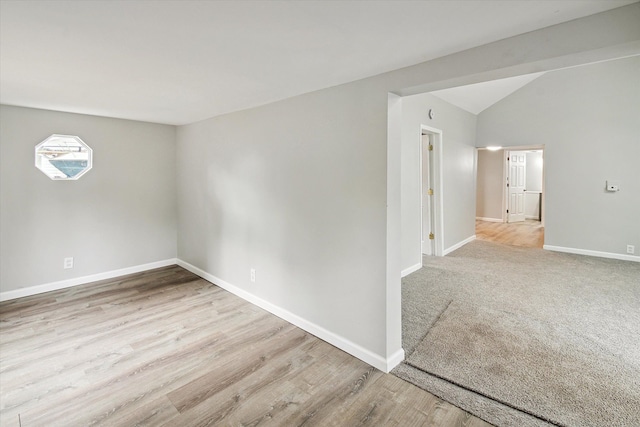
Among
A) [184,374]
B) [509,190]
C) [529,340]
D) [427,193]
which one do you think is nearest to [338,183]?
[184,374]

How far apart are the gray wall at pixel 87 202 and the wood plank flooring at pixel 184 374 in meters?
0.67

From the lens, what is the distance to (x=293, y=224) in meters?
2.89

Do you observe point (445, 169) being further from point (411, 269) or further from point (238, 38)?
point (238, 38)

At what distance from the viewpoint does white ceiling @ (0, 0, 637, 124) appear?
1343mm

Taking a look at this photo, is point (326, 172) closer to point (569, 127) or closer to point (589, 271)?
point (589, 271)

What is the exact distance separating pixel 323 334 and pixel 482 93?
16.7 ft

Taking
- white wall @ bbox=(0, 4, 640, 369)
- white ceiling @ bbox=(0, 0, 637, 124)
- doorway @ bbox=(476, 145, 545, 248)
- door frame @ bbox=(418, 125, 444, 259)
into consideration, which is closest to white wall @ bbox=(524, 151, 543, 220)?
doorway @ bbox=(476, 145, 545, 248)

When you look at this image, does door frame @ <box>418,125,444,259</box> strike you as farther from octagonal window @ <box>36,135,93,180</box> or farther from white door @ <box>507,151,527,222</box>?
octagonal window @ <box>36,135,93,180</box>

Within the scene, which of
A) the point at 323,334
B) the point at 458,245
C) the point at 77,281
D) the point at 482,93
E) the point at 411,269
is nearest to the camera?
the point at 323,334

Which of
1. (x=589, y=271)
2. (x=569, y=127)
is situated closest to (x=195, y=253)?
(x=589, y=271)

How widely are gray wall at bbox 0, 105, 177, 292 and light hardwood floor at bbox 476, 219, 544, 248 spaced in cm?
637

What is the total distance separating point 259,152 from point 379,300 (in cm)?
194

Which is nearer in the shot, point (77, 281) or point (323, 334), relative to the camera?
point (323, 334)

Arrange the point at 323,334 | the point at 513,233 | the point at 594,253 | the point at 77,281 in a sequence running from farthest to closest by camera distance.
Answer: the point at 513,233
the point at 594,253
the point at 77,281
the point at 323,334
